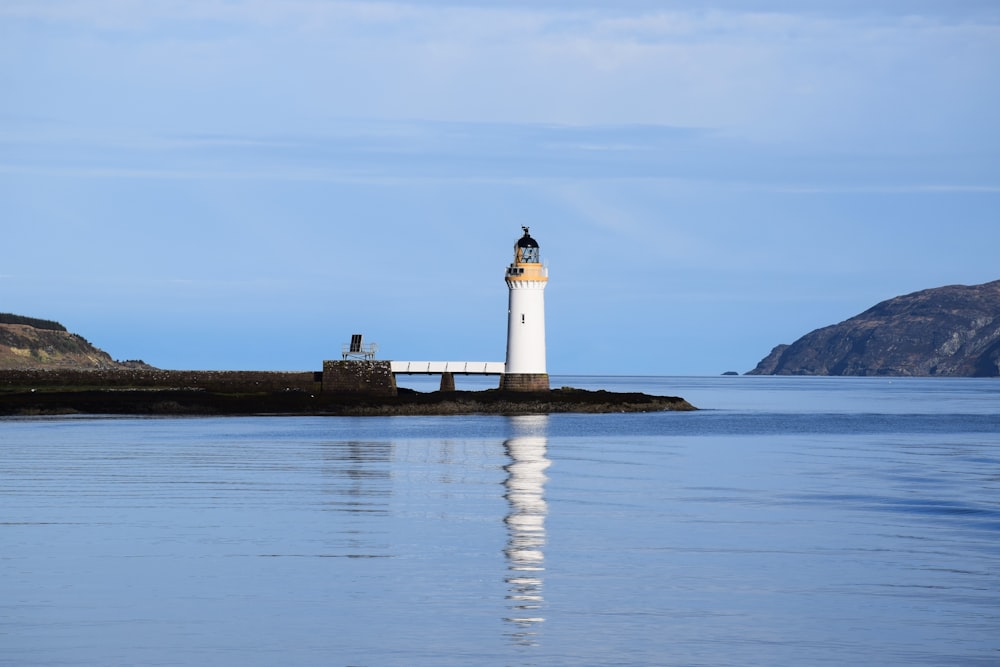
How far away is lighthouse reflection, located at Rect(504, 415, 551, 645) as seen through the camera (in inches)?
618

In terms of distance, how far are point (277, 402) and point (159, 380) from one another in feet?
35.2

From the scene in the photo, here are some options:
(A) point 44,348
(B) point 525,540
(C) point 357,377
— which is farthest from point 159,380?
(B) point 525,540

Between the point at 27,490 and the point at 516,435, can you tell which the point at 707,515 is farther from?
the point at 516,435

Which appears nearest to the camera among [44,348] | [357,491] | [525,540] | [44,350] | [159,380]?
[525,540]

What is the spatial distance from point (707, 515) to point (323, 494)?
8733 millimetres

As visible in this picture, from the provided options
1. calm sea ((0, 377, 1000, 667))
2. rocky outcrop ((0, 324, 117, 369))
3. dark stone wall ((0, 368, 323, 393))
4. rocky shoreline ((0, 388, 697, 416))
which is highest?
rocky outcrop ((0, 324, 117, 369))

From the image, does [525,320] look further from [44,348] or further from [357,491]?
[44,348]

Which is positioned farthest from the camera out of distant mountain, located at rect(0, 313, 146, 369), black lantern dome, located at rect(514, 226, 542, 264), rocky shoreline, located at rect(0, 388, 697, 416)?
distant mountain, located at rect(0, 313, 146, 369)

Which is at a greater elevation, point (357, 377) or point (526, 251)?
point (526, 251)

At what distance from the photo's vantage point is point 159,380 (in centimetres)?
8412

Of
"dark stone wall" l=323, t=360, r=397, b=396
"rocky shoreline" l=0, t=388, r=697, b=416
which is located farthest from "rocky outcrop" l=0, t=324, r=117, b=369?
"dark stone wall" l=323, t=360, r=397, b=396

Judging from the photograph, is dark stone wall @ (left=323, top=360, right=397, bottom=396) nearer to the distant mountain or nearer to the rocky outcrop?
the distant mountain

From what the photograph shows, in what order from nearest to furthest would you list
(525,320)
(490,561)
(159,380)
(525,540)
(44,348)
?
1. (490,561)
2. (525,540)
3. (525,320)
4. (159,380)
5. (44,348)

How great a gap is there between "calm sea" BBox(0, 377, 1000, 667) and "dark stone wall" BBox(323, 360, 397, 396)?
34.7 meters
